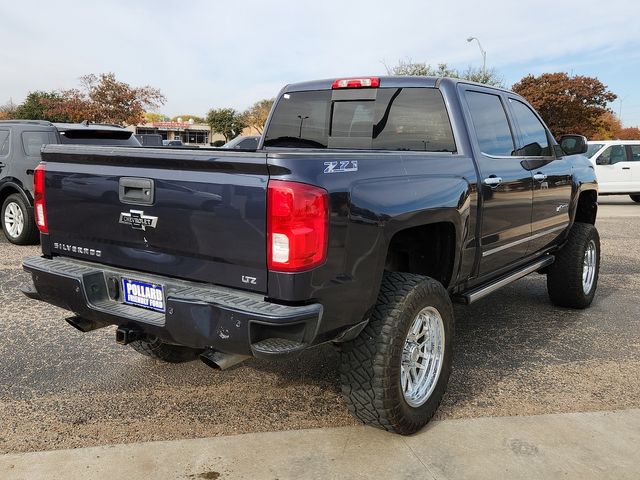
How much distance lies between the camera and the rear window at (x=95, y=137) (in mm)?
8023

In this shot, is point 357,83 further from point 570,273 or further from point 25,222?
point 25,222

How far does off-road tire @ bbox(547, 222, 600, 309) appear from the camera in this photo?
5.36 metres

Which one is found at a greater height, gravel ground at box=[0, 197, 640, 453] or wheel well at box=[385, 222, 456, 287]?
wheel well at box=[385, 222, 456, 287]

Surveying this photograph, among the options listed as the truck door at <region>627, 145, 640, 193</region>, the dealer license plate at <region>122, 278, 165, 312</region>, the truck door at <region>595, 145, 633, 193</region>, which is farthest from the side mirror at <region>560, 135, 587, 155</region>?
the truck door at <region>627, 145, 640, 193</region>

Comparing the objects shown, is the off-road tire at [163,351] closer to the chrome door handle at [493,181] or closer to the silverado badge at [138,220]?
the silverado badge at [138,220]

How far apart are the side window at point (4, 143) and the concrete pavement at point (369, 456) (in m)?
6.80

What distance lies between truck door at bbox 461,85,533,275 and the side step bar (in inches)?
4.0

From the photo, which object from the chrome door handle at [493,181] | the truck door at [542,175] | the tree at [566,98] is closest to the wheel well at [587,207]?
the truck door at [542,175]

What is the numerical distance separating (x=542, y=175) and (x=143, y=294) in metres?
3.31

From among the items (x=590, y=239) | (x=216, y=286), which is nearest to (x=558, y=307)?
(x=590, y=239)

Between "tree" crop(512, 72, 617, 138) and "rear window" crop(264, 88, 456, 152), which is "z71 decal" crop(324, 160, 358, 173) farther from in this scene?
"tree" crop(512, 72, 617, 138)

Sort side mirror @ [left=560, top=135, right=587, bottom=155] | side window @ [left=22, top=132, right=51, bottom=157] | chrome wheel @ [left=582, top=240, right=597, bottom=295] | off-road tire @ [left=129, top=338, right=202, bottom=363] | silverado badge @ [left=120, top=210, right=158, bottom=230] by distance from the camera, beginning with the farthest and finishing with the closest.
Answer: side window @ [left=22, top=132, right=51, bottom=157] → chrome wheel @ [left=582, top=240, right=597, bottom=295] → side mirror @ [left=560, top=135, right=587, bottom=155] → off-road tire @ [left=129, top=338, right=202, bottom=363] → silverado badge @ [left=120, top=210, right=158, bottom=230]

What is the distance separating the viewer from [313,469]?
273 cm

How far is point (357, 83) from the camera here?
4.27m
